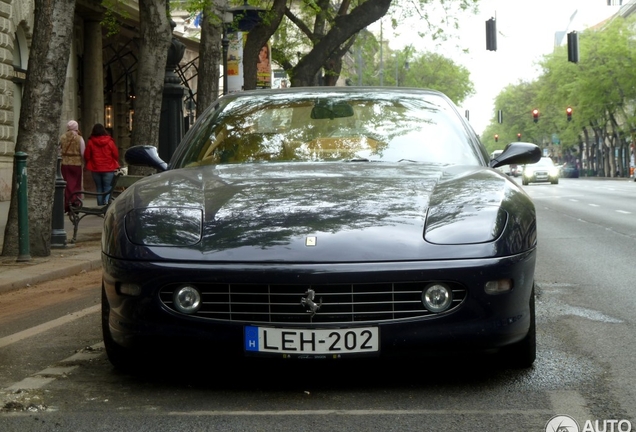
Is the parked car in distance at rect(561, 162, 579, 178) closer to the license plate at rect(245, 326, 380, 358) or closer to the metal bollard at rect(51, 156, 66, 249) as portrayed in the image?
the metal bollard at rect(51, 156, 66, 249)

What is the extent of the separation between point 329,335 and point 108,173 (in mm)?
16934

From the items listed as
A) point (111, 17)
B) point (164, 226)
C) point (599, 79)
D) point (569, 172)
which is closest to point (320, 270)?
point (164, 226)

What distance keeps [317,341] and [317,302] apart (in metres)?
0.15

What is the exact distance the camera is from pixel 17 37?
25562 mm

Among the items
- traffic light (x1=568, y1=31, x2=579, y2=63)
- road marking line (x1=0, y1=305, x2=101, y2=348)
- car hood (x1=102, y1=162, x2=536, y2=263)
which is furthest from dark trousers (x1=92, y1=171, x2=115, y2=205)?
traffic light (x1=568, y1=31, x2=579, y2=63)

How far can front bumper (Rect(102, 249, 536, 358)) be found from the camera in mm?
4441

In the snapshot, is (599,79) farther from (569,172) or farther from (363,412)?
(363,412)

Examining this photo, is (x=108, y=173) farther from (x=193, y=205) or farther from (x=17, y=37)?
(x=193, y=205)

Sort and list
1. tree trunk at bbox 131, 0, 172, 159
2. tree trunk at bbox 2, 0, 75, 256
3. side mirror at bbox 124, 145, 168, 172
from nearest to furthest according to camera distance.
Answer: side mirror at bbox 124, 145, 168, 172 → tree trunk at bbox 2, 0, 75, 256 → tree trunk at bbox 131, 0, 172, 159

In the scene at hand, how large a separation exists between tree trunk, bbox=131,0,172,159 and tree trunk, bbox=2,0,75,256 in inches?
163

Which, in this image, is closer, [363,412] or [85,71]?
[363,412]

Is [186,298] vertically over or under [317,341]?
over

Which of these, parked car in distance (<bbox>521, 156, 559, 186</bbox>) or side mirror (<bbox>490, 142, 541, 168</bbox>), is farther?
parked car in distance (<bbox>521, 156, 559, 186</bbox>)

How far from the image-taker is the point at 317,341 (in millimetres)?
4453
